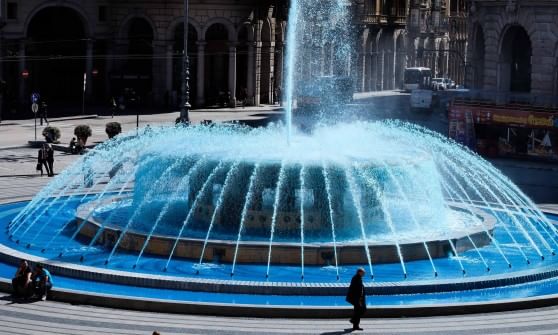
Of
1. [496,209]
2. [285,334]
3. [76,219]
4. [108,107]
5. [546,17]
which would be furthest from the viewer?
[108,107]

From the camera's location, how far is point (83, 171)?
42781 millimetres

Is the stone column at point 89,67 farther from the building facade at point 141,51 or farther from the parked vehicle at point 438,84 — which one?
the parked vehicle at point 438,84

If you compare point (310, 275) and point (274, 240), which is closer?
point (310, 275)

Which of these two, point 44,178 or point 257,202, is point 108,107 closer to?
point 44,178

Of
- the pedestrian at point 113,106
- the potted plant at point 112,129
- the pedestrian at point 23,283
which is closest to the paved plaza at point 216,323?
the pedestrian at point 23,283

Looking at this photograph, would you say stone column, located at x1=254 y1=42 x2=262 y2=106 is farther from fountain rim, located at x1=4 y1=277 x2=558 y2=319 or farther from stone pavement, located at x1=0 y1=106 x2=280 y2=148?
fountain rim, located at x1=4 y1=277 x2=558 y2=319

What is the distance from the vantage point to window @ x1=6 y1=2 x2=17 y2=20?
7038cm

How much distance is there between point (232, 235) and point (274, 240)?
1.10 metres

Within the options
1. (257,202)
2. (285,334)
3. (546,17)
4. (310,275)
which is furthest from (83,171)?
(546,17)

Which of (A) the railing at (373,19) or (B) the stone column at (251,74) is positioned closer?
(B) the stone column at (251,74)

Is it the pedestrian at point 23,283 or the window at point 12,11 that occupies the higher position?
the window at point 12,11

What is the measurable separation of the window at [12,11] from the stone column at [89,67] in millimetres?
5020

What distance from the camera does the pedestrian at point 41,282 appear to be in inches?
1005

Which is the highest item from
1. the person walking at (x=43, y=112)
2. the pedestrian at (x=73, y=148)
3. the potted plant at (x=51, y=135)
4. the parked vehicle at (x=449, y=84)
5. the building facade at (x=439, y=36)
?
the building facade at (x=439, y=36)
